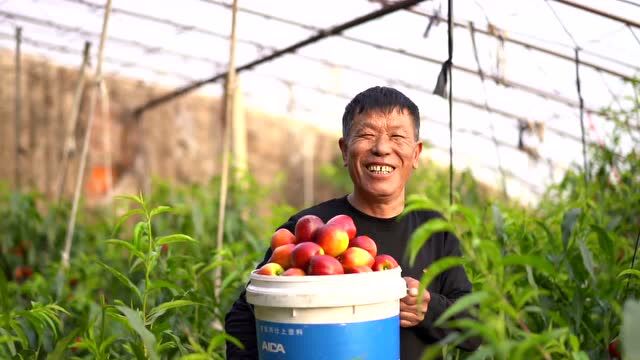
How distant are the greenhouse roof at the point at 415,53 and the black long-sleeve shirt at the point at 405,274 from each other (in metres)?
1.32

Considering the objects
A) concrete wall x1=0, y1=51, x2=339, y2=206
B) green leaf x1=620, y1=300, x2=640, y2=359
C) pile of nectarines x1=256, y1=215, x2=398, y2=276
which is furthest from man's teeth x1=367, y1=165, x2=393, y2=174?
concrete wall x1=0, y1=51, x2=339, y2=206

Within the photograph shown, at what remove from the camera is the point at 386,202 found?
1978 mm

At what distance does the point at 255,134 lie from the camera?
9.44 meters

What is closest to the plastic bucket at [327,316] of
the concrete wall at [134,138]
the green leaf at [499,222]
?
the green leaf at [499,222]

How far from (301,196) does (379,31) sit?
16.7 ft

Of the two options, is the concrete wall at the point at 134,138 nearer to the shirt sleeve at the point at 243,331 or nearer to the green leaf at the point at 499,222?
the green leaf at the point at 499,222

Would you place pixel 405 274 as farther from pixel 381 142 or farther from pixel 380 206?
pixel 381 142

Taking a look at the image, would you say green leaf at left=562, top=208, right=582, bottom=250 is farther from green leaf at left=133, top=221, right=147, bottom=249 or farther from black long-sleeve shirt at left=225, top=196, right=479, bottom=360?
green leaf at left=133, top=221, right=147, bottom=249

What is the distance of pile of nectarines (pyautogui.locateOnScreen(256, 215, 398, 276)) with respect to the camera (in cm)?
155

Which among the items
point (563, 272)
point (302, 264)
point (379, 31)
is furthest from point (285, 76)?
point (302, 264)

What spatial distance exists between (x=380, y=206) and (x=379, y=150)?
0.61 ft

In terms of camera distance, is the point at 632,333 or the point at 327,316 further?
the point at 327,316

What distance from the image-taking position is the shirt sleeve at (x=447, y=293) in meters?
1.75

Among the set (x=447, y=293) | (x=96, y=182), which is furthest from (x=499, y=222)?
(x=96, y=182)
